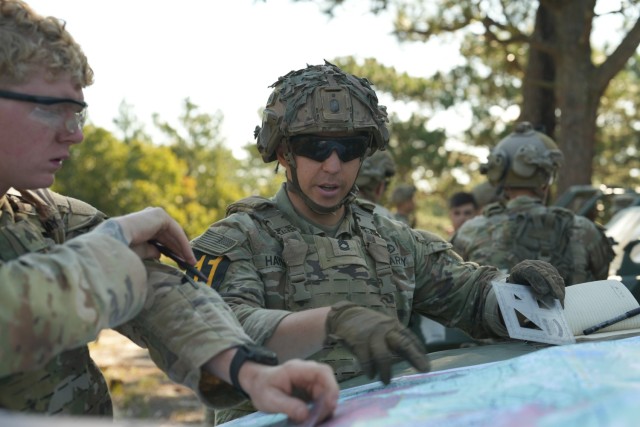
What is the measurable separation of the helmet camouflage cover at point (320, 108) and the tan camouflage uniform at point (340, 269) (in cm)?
26

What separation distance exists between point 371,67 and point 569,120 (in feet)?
36.9

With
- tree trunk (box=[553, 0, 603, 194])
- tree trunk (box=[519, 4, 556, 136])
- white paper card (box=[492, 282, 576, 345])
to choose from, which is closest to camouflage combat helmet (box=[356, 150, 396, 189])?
tree trunk (box=[553, 0, 603, 194])

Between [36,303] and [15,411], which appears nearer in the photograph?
[36,303]

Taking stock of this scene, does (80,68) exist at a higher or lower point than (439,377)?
higher

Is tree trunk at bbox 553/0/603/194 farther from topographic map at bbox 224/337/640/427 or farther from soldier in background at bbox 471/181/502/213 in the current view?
topographic map at bbox 224/337/640/427

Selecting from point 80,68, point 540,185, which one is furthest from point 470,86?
point 80,68

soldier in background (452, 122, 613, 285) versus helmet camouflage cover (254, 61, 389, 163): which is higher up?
helmet camouflage cover (254, 61, 389, 163)

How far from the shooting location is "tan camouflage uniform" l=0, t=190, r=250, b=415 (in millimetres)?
1721

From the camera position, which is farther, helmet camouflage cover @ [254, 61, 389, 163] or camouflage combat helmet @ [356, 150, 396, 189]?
camouflage combat helmet @ [356, 150, 396, 189]

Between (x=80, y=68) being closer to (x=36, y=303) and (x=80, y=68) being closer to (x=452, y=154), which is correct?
(x=36, y=303)

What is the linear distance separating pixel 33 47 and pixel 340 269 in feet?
4.79

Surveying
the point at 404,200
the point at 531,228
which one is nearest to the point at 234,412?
the point at 531,228

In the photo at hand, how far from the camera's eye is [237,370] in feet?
6.59

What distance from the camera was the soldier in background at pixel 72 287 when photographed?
1.75 m
